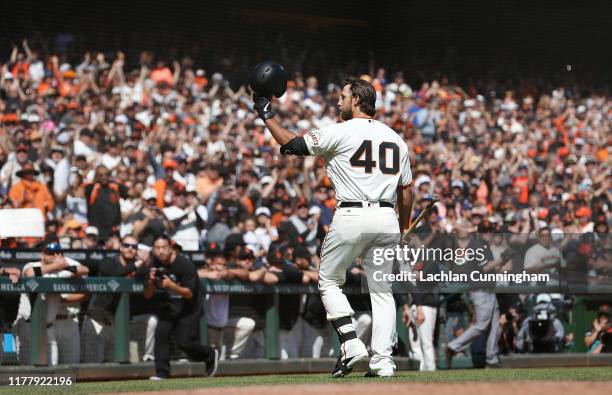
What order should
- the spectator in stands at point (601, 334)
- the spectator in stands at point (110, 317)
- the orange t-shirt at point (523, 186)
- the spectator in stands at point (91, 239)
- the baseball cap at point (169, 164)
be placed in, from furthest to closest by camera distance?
the orange t-shirt at point (523, 186) → the baseball cap at point (169, 164) → the spectator in stands at point (601, 334) → the spectator in stands at point (91, 239) → the spectator in stands at point (110, 317)

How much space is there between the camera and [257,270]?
12469 mm

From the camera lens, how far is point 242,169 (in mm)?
16406

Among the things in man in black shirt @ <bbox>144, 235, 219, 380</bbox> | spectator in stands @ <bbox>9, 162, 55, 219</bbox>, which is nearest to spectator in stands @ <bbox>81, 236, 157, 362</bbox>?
man in black shirt @ <bbox>144, 235, 219, 380</bbox>

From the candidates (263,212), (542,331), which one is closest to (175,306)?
(263,212)

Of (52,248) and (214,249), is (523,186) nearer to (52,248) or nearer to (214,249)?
(214,249)

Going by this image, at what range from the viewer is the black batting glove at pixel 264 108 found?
25.1 feet

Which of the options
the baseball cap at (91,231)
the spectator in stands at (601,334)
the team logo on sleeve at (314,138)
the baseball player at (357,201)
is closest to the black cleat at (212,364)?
the baseball cap at (91,231)

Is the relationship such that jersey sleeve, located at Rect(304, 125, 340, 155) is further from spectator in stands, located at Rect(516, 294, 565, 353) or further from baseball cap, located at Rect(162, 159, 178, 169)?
baseball cap, located at Rect(162, 159, 178, 169)

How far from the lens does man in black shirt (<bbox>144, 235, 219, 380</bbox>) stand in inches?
437

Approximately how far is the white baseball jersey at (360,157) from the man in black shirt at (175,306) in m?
3.87

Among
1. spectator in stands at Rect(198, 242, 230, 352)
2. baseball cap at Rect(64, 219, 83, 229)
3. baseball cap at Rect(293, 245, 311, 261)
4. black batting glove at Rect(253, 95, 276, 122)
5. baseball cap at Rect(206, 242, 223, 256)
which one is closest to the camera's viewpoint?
black batting glove at Rect(253, 95, 276, 122)

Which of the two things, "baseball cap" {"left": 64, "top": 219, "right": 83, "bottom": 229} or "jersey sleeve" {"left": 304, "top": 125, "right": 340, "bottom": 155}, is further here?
"baseball cap" {"left": 64, "top": 219, "right": 83, "bottom": 229}

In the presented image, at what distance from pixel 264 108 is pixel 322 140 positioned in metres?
0.54

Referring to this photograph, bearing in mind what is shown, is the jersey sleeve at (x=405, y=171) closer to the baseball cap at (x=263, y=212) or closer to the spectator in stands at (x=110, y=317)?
the spectator in stands at (x=110, y=317)
